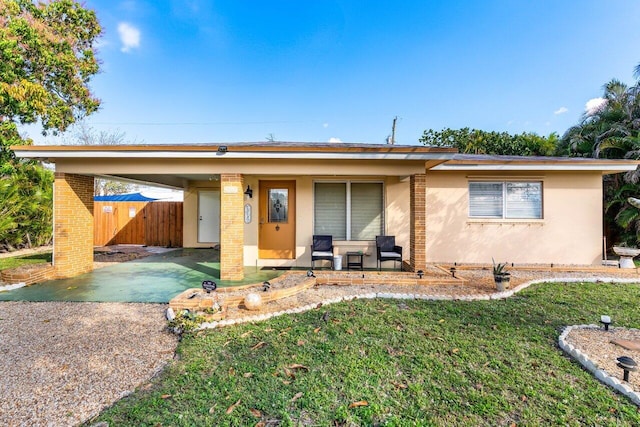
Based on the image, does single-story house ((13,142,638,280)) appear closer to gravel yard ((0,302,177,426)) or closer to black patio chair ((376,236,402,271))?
black patio chair ((376,236,402,271))

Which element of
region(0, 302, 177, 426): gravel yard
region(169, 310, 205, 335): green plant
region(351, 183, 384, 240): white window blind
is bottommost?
region(0, 302, 177, 426): gravel yard

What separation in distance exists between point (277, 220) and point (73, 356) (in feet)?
17.8

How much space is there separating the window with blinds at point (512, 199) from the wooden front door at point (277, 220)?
5.42m

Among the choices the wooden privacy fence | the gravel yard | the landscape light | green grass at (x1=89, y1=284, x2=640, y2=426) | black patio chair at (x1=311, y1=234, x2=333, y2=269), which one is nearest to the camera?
green grass at (x1=89, y1=284, x2=640, y2=426)

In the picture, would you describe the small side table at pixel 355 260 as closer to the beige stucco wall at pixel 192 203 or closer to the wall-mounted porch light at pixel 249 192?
the wall-mounted porch light at pixel 249 192

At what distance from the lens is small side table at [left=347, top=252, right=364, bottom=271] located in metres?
7.54

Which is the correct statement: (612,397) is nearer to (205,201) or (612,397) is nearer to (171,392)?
(171,392)

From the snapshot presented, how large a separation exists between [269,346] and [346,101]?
16.5 meters

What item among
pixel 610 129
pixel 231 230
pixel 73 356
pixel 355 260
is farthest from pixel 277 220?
pixel 610 129

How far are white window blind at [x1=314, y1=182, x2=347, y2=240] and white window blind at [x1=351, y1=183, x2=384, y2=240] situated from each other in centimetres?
34

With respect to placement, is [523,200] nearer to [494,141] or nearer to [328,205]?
[328,205]

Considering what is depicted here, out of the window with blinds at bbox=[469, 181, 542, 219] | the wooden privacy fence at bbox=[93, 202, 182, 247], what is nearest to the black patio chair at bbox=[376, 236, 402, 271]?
the window with blinds at bbox=[469, 181, 542, 219]

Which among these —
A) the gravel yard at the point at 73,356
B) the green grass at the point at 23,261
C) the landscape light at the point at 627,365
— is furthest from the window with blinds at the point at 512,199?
the green grass at the point at 23,261

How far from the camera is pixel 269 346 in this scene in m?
3.58
